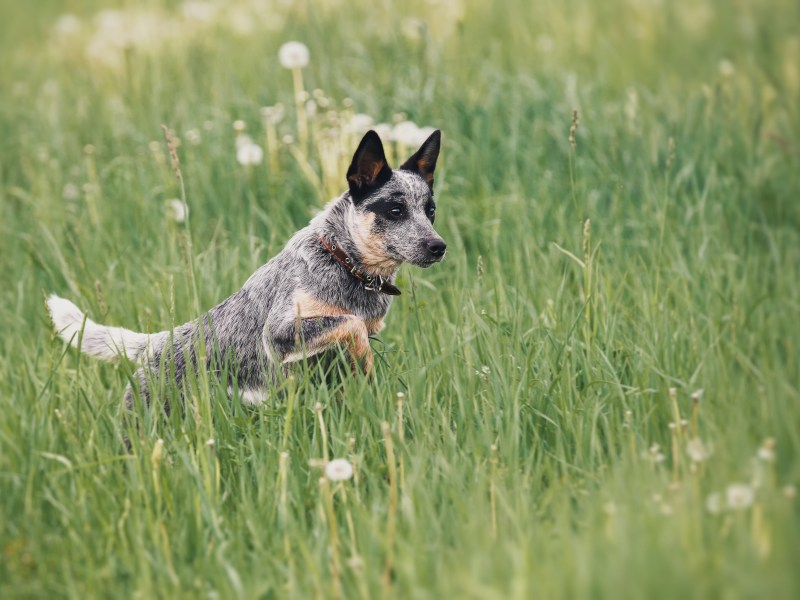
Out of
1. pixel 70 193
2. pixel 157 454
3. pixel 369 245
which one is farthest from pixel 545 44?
pixel 157 454

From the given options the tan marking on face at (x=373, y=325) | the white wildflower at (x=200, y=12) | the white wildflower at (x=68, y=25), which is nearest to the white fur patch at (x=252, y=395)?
→ the tan marking on face at (x=373, y=325)

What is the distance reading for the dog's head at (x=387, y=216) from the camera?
428 centimetres

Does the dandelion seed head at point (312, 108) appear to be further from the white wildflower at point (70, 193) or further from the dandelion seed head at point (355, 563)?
the dandelion seed head at point (355, 563)

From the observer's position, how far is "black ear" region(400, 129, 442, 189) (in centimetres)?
455

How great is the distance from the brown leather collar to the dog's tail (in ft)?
2.81

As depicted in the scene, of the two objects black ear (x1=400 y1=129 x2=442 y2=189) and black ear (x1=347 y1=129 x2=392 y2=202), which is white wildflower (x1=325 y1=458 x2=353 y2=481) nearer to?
black ear (x1=347 y1=129 x2=392 y2=202)

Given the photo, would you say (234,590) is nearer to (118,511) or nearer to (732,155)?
(118,511)

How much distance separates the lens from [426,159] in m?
4.61

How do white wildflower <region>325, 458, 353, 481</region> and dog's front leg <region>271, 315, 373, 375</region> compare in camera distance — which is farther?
dog's front leg <region>271, 315, 373, 375</region>

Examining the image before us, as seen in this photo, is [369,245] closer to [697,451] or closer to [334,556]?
[334,556]

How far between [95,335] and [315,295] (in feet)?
3.36

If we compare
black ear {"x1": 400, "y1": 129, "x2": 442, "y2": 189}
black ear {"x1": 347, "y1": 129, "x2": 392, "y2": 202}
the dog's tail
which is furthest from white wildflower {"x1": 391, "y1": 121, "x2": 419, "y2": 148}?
the dog's tail

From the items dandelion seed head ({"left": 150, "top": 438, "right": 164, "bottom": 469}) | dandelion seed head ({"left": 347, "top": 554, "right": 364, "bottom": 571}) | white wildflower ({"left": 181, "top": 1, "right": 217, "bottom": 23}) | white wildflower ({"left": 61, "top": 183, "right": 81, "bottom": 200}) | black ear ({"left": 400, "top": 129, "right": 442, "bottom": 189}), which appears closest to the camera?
dandelion seed head ({"left": 347, "top": 554, "right": 364, "bottom": 571})

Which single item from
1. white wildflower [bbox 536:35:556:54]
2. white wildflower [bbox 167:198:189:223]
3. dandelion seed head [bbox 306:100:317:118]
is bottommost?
white wildflower [bbox 167:198:189:223]
